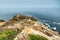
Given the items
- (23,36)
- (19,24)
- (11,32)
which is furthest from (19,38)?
(19,24)


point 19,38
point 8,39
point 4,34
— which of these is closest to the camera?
point 19,38

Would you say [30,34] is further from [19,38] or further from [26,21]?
[26,21]

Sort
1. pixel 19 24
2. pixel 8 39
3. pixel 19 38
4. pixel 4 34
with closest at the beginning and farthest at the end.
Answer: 1. pixel 19 38
2. pixel 8 39
3. pixel 4 34
4. pixel 19 24

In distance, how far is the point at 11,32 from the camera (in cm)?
2886

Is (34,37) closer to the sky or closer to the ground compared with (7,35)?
closer to the sky

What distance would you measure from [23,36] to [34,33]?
1188 millimetres

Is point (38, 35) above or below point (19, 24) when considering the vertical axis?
above

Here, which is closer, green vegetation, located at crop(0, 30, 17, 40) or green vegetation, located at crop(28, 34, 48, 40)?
green vegetation, located at crop(28, 34, 48, 40)

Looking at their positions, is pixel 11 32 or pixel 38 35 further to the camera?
pixel 11 32

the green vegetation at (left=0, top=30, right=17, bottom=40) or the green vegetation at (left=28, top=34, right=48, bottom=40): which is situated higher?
the green vegetation at (left=28, top=34, right=48, bottom=40)

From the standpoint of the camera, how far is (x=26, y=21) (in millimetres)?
35031

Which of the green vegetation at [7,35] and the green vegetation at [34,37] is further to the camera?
the green vegetation at [7,35]

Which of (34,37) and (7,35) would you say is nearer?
(34,37)

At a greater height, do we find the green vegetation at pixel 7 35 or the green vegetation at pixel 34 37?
the green vegetation at pixel 34 37
